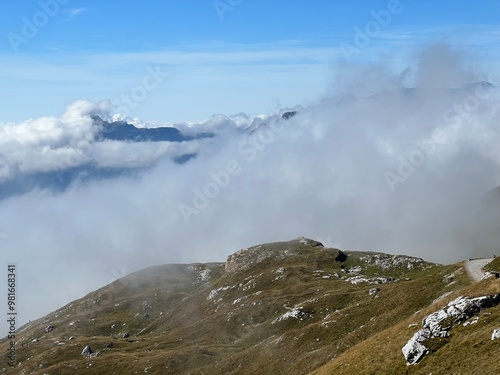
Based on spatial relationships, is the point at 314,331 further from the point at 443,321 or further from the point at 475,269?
the point at 443,321

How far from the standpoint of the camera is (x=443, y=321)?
54.1 m

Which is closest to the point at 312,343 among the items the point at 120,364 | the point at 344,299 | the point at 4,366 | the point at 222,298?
the point at 344,299

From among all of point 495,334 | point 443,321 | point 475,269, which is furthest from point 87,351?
point 495,334

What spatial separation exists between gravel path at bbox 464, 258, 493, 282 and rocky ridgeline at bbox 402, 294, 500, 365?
112 ft

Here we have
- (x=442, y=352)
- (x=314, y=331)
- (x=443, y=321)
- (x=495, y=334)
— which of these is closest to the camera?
(x=495, y=334)

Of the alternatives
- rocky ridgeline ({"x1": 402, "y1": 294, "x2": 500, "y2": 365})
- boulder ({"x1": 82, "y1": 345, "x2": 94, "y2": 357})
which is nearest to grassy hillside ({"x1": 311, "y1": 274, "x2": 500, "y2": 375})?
rocky ridgeline ({"x1": 402, "y1": 294, "x2": 500, "y2": 365})

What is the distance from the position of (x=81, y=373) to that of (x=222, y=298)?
209 feet

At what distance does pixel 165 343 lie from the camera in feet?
507

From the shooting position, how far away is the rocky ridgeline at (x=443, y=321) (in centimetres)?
5225

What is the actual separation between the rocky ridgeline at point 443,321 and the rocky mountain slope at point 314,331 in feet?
1.13

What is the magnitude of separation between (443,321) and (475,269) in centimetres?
4768

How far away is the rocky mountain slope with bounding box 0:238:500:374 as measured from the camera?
53.5 m

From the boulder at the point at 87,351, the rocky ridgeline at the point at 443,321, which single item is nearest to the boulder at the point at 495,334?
the rocky ridgeline at the point at 443,321

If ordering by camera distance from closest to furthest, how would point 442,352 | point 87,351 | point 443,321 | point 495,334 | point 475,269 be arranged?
point 495,334, point 442,352, point 443,321, point 475,269, point 87,351
